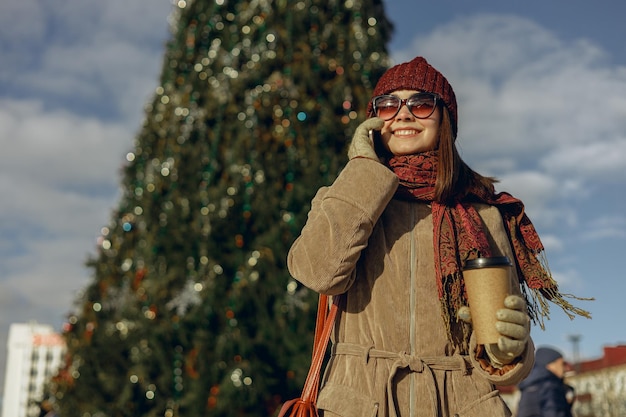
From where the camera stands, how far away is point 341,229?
1820mm

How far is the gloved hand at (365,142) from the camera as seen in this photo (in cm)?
198

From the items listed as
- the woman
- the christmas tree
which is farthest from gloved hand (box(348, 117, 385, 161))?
the christmas tree

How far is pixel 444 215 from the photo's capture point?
1985mm

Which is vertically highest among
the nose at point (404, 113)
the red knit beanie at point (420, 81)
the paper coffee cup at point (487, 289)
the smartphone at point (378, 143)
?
the red knit beanie at point (420, 81)

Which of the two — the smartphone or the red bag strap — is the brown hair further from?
the red bag strap

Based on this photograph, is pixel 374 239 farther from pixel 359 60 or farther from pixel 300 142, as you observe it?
pixel 359 60

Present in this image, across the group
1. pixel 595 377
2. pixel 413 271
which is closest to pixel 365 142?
pixel 413 271

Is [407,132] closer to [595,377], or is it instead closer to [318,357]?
[318,357]

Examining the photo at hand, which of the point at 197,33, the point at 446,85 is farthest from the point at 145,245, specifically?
the point at 446,85

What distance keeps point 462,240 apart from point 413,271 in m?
0.16

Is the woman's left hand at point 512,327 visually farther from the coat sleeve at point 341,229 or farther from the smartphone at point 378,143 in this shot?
the smartphone at point 378,143

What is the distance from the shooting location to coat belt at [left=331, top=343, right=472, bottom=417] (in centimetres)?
181

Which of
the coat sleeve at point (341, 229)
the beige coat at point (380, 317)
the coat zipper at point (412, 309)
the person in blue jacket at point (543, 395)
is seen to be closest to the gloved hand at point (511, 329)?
the beige coat at point (380, 317)

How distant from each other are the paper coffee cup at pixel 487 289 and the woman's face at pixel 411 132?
0.54 m
